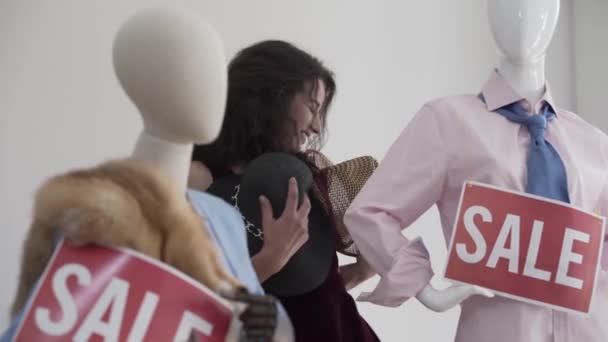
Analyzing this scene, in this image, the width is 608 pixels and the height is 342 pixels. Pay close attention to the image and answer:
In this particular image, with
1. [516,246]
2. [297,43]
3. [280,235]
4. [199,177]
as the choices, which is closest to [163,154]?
[280,235]

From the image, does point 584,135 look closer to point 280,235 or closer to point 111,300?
point 280,235

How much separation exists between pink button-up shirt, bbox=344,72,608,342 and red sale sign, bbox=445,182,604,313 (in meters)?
A: 0.04

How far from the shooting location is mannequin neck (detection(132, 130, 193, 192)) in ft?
2.76

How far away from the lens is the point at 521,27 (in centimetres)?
120

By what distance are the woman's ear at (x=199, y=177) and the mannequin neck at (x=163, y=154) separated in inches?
16.3

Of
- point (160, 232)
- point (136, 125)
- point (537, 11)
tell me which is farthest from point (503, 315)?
point (136, 125)

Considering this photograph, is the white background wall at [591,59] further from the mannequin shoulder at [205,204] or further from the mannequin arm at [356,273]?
the mannequin shoulder at [205,204]

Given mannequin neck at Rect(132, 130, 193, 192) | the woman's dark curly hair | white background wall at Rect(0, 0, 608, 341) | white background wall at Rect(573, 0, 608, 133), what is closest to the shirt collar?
the woman's dark curly hair

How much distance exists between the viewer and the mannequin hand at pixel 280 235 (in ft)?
3.68

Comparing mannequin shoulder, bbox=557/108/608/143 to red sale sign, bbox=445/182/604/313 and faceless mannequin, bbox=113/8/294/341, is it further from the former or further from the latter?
faceless mannequin, bbox=113/8/294/341

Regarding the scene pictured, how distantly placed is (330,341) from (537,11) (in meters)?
0.61

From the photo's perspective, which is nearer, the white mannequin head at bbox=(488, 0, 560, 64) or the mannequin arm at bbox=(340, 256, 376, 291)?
the white mannequin head at bbox=(488, 0, 560, 64)

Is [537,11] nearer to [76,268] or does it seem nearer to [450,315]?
[76,268]

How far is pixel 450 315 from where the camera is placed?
230 centimetres
